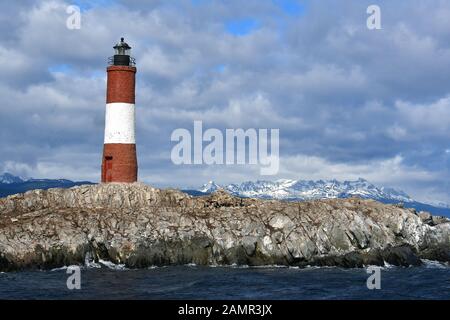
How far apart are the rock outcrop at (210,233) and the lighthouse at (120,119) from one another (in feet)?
9.91

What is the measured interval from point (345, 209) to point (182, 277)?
1908 centimetres

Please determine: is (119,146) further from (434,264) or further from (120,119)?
(434,264)

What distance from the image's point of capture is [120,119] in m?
63.6

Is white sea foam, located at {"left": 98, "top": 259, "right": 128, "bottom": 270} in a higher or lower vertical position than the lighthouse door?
lower

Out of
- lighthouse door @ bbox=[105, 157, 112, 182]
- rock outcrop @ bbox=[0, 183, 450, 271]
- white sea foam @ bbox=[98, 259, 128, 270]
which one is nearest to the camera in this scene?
white sea foam @ bbox=[98, 259, 128, 270]

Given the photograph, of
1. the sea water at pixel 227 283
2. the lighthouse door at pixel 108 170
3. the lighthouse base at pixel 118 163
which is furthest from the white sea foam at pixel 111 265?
the lighthouse door at pixel 108 170

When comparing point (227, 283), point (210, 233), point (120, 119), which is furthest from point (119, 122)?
point (227, 283)

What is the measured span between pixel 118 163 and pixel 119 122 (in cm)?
415

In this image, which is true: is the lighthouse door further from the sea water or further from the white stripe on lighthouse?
the sea water

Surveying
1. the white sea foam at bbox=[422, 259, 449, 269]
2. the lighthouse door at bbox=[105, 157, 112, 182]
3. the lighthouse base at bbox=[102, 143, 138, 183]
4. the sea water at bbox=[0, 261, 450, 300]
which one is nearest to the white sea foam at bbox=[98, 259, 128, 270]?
the sea water at bbox=[0, 261, 450, 300]

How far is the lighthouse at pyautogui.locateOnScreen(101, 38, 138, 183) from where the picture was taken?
208ft

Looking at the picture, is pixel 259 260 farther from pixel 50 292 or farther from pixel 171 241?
pixel 50 292

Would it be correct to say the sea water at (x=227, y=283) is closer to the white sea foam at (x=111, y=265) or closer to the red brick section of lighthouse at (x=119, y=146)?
the white sea foam at (x=111, y=265)
